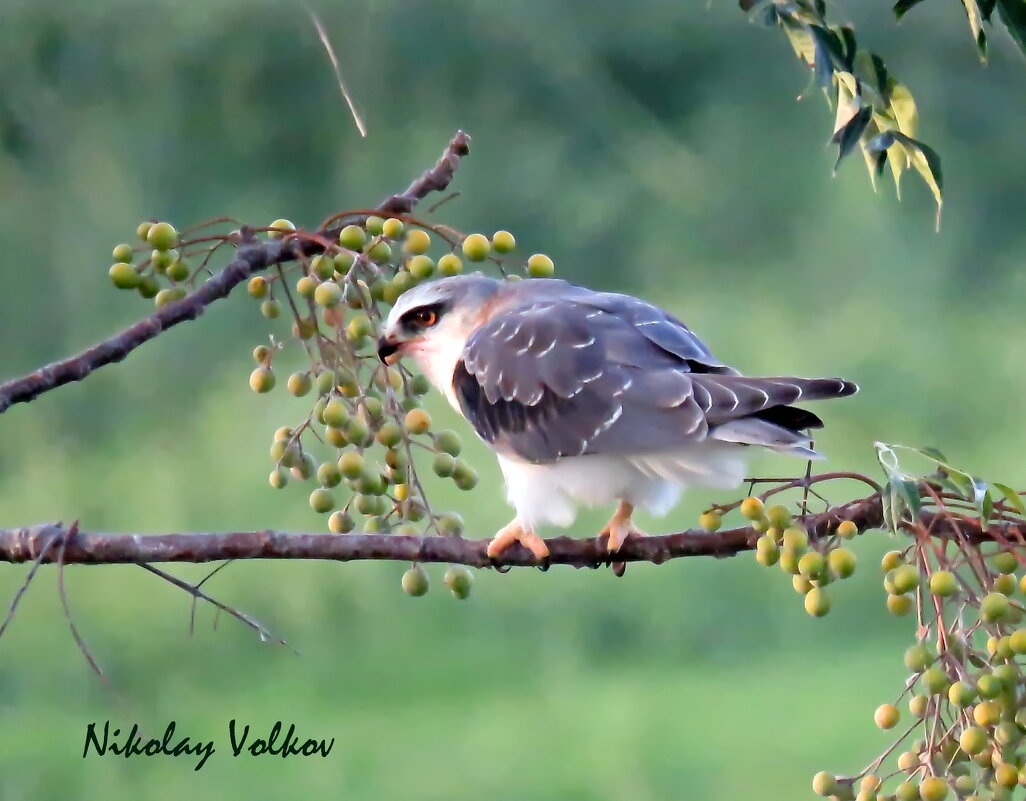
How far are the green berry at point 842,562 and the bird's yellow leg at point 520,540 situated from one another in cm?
21

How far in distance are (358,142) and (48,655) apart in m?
0.80

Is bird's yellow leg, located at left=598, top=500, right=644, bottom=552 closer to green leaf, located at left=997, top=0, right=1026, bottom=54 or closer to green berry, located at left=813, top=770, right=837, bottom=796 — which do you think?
green berry, located at left=813, top=770, right=837, bottom=796

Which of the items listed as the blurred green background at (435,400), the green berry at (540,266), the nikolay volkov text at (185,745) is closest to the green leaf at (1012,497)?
the green berry at (540,266)

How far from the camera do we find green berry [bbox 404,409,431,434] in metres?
0.81

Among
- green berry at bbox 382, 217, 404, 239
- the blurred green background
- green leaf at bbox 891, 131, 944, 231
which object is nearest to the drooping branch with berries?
green berry at bbox 382, 217, 404, 239

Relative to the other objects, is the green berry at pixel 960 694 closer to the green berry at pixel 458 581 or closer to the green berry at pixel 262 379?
the green berry at pixel 458 581

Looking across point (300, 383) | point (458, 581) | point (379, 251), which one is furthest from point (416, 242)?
point (458, 581)

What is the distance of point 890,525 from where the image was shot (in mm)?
597

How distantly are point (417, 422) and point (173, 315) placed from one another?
177 millimetres

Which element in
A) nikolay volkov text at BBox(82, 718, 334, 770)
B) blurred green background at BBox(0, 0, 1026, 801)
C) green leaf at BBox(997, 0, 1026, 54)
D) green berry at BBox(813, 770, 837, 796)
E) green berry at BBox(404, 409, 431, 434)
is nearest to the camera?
green leaf at BBox(997, 0, 1026, 54)

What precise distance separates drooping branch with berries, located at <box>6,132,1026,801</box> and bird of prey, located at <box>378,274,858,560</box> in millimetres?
35

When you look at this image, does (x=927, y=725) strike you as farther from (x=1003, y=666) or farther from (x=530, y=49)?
(x=530, y=49)

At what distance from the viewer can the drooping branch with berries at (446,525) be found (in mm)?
623

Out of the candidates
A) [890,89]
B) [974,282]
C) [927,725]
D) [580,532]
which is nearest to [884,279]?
[974,282]
